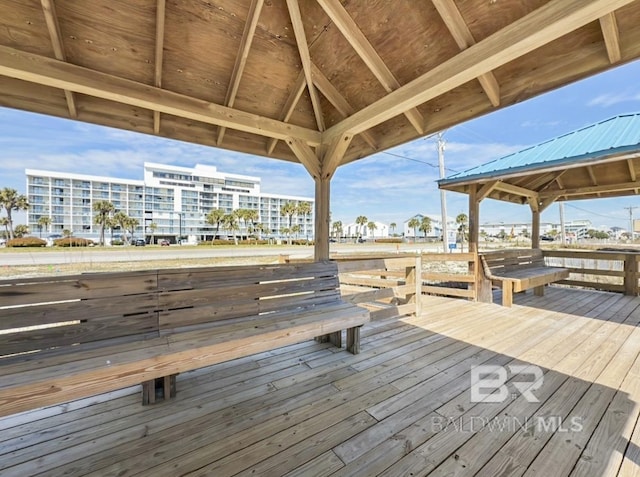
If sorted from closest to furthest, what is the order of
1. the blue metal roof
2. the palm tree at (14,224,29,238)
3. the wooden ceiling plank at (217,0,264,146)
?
1. the wooden ceiling plank at (217,0,264,146)
2. the blue metal roof
3. the palm tree at (14,224,29,238)

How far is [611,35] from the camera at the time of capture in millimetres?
1588

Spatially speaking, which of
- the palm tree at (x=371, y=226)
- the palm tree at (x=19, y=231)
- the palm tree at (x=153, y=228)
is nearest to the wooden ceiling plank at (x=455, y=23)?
the palm tree at (x=19, y=231)

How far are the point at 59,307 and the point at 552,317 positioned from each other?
17.4 feet

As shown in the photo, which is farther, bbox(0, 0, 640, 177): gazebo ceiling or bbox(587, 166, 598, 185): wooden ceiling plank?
bbox(587, 166, 598, 185): wooden ceiling plank

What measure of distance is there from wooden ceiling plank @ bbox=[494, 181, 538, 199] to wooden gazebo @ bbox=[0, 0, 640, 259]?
342 centimetres

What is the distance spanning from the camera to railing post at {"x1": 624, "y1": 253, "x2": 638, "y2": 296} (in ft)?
16.1

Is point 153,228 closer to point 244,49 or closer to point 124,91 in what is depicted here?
point 124,91

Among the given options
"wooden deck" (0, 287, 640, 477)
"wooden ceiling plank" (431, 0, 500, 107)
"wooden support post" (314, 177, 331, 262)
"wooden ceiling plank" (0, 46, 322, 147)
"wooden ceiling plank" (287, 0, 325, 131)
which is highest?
"wooden ceiling plank" (287, 0, 325, 131)

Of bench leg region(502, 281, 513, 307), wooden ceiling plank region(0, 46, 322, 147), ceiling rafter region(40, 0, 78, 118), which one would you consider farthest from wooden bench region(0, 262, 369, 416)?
bench leg region(502, 281, 513, 307)

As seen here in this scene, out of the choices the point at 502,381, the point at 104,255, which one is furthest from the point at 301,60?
the point at 104,255

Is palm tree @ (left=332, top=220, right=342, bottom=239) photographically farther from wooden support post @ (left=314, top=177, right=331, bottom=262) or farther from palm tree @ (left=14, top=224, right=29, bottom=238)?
wooden support post @ (left=314, top=177, right=331, bottom=262)

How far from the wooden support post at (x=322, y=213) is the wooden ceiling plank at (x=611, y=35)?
7.59 feet

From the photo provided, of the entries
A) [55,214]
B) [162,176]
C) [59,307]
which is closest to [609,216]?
[59,307]

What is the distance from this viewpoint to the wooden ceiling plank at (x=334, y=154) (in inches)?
117
